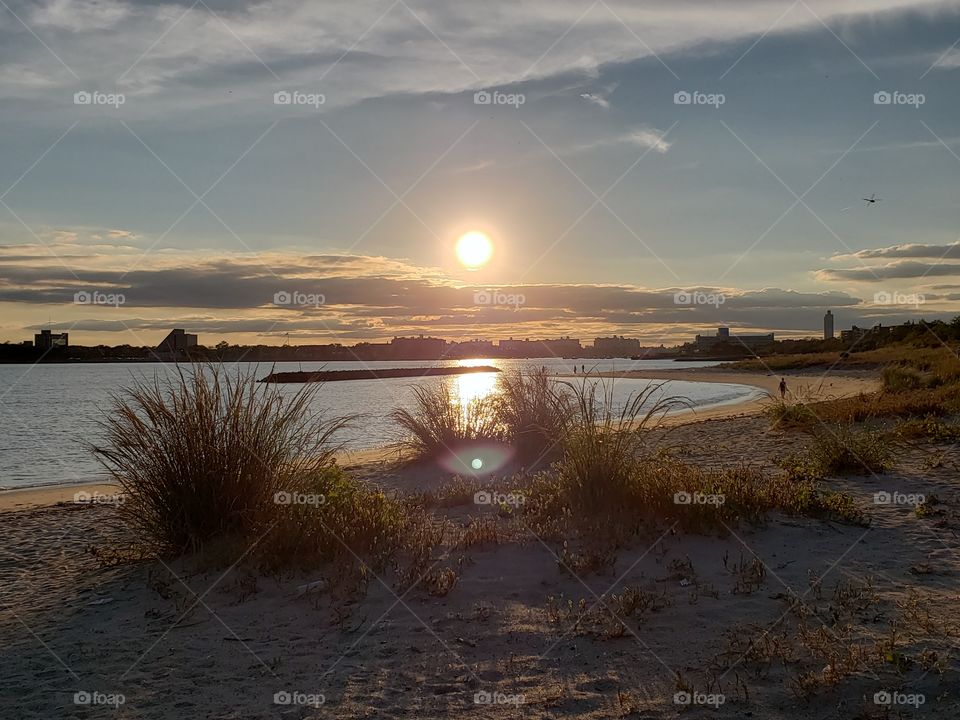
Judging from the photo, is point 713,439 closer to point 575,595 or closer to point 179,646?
point 575,595

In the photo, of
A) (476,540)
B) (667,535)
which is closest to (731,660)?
(667,535)
